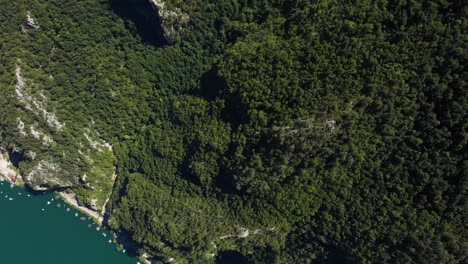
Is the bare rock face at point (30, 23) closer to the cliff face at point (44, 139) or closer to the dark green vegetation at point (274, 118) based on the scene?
the cliff face at point (44, 139)

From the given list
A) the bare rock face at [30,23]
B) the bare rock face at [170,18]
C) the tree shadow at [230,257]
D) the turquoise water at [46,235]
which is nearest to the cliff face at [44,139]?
the bare rock face at [30,23]

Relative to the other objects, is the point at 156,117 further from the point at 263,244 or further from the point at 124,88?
the point at 263,244

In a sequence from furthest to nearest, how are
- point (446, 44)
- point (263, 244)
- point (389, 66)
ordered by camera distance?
point (263, 244), point (389, 66), point (446, 44)

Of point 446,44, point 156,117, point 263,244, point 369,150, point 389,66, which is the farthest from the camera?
point 156,117

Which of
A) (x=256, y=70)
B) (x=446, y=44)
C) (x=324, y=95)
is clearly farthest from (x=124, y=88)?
(x=446, y=44)

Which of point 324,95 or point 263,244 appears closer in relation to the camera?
point 324,95

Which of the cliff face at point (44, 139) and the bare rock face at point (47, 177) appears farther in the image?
the bare rock face at point (47, 177)
